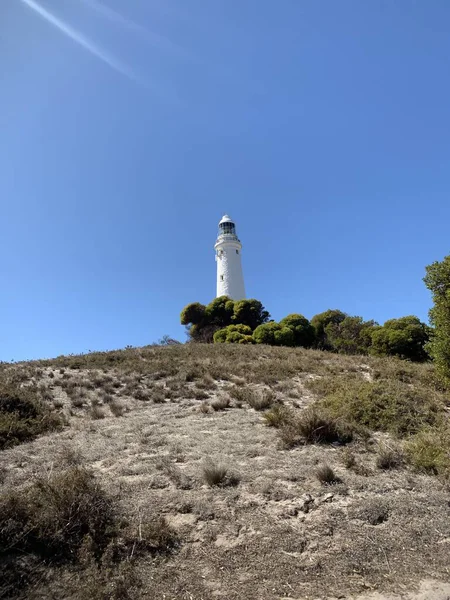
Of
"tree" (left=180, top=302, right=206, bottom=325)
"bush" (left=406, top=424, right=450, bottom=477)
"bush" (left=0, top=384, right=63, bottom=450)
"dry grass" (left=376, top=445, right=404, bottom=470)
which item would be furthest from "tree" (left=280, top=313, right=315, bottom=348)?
"dry grass" (left=376, top=445, right=404, bottom=470)

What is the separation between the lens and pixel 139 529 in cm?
428

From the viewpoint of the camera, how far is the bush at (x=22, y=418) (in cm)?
779

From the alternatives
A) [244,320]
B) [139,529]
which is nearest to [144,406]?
[139,529]

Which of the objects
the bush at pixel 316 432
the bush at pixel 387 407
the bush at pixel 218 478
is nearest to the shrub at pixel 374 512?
the bush at pixel 218 478

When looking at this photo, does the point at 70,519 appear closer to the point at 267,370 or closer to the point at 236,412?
the point at 236,412

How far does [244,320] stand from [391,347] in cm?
1395

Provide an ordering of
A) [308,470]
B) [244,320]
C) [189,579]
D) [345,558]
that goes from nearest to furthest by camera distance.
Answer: [189,579] → [345,558] → [308,470] → [244,320]

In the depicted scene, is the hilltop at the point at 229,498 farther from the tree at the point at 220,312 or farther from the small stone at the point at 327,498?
the tree at the point at 220,312

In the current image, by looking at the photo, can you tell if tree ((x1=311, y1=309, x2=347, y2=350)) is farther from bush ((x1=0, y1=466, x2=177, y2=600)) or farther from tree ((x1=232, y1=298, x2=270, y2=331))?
bush ((x1=0, y1=466, x2=177, y2=600))

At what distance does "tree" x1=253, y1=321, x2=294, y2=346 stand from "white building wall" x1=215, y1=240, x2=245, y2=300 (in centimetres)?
1175

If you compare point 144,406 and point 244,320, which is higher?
point 244,320

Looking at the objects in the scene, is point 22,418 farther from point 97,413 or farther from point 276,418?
point 276,418

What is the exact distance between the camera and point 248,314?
33531 millimetres

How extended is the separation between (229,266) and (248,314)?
9.68 metres
